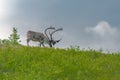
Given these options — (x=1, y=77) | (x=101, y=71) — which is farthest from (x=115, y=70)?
(x=1, y=77)

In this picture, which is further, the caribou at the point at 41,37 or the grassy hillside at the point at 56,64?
the caribou at the point at 41,37

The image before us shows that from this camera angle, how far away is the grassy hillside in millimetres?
24703

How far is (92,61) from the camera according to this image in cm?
2900

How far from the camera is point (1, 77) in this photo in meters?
23.8

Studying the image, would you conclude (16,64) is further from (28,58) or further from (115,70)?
(115,70)

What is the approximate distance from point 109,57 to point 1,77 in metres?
9.08

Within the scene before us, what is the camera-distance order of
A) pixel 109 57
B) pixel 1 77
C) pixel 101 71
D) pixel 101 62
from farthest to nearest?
pixel 109 57
pixel 101 62
pixel 101 71
pixel 1 77

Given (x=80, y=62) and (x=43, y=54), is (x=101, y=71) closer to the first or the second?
(x=80, y=62)

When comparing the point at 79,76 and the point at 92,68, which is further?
the point at 92,68

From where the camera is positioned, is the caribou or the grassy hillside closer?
the grassy hillside

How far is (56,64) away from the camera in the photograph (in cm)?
2711

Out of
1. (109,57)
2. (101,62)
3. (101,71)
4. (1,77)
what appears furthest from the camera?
(109,57)

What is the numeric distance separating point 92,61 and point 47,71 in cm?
452

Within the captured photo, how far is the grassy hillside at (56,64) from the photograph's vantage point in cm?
2470
